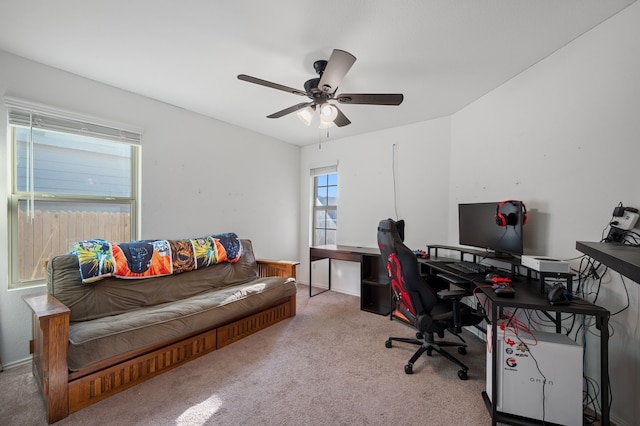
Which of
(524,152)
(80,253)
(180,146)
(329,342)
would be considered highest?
(180,146)

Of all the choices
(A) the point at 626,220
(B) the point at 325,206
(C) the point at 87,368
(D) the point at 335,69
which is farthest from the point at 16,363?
(A) the point at 626,220

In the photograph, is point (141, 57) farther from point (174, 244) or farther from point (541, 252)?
point (541, 252)

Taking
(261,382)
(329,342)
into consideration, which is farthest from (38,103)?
(329,342)

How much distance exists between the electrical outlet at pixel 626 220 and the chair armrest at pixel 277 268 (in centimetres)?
257

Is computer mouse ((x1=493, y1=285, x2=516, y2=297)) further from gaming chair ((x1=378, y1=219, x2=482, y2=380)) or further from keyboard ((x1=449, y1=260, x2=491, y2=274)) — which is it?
keyboard ((x1=449, y1=260, x2=491, y2=274))

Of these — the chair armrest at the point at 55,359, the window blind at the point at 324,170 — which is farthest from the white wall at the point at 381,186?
the chair armrest at the point at 55,359

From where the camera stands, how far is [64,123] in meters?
2.21

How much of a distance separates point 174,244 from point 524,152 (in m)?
3.31

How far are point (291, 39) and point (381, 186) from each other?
2.34m

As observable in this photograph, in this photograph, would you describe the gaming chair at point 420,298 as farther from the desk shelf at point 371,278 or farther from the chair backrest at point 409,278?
the desk shelf at point 371,278

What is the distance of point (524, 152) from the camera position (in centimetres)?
215

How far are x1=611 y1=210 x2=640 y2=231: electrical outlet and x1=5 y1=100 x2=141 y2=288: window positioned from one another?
3802mm

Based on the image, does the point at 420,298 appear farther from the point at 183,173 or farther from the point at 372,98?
the point at 183,173

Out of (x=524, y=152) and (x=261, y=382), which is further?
(x=524, y=152)
